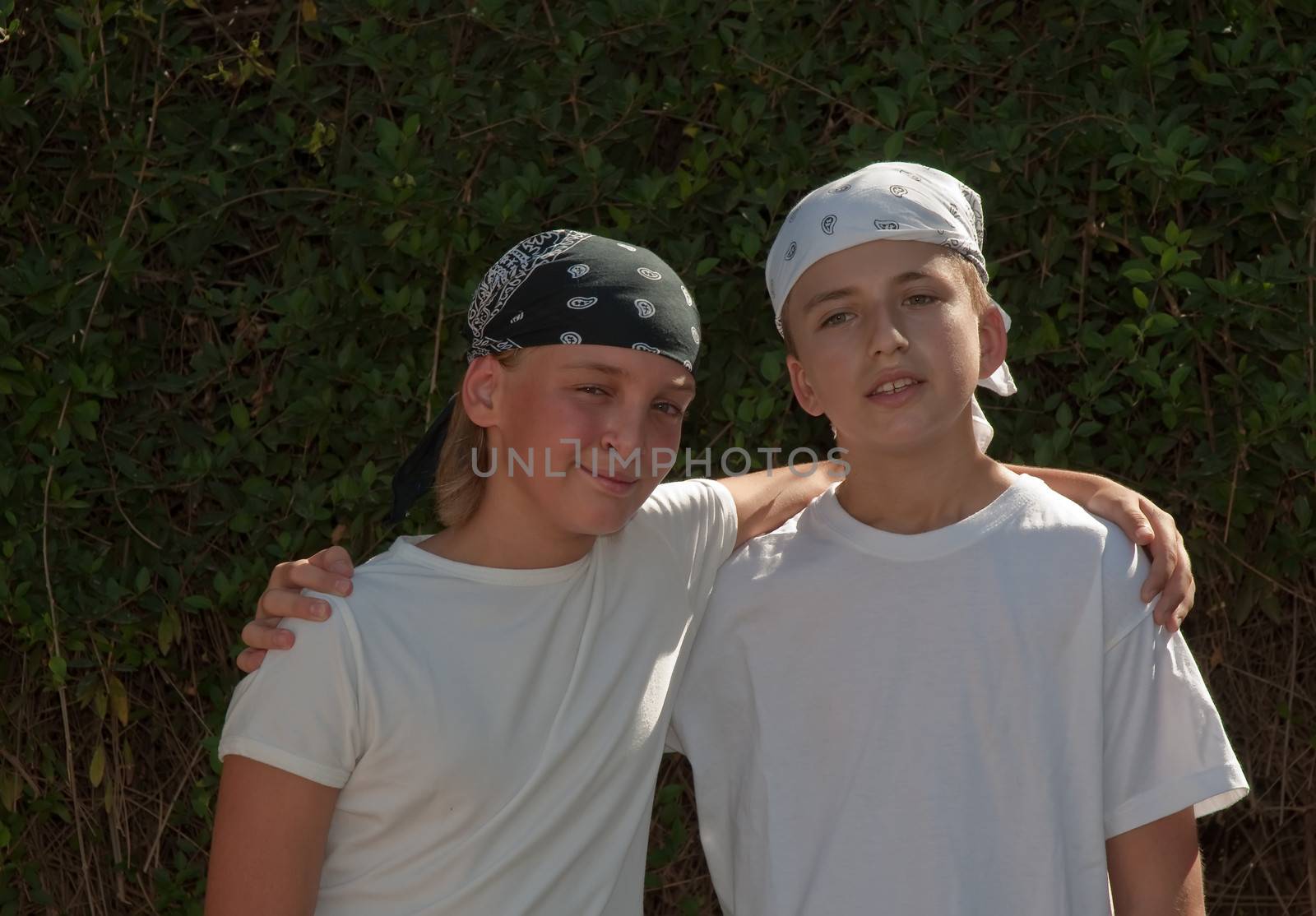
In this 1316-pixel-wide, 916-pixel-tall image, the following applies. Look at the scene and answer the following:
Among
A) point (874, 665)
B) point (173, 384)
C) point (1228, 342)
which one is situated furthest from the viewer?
point (173, 384)

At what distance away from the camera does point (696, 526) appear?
2412 mm

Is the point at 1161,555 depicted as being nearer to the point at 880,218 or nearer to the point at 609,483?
the point at 880,218

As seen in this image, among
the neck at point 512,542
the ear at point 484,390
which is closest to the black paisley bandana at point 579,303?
the ear at point 484,390

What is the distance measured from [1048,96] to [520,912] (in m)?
2.14

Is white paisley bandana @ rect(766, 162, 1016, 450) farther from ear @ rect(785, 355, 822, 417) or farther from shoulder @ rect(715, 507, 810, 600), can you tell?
shoulder @ rect(715, 507, 810, 600)

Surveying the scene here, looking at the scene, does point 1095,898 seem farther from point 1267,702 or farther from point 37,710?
point 37,710

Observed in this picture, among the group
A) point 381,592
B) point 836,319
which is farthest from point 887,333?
point 381,592

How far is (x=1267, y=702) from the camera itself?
3.14 metres

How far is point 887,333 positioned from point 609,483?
49 cm

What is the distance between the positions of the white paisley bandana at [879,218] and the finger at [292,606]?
89 centimetres

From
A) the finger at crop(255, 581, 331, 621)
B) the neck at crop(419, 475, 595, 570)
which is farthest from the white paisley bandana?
the finger at crop(255, 581, 331, 621)

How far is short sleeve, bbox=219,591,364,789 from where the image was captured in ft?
6.41

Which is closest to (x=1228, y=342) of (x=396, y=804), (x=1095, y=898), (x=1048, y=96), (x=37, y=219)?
(x=1048, y=96)

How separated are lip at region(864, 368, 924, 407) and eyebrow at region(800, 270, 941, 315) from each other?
152mm
